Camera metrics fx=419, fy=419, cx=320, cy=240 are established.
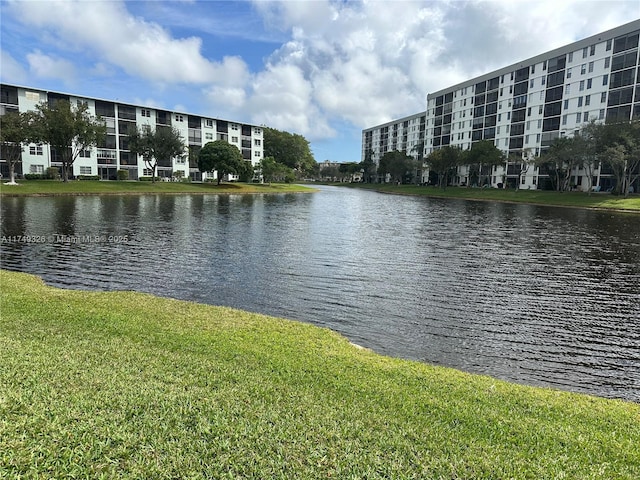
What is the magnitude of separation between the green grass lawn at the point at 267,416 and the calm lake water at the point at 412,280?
9.21ft

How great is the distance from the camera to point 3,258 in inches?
720

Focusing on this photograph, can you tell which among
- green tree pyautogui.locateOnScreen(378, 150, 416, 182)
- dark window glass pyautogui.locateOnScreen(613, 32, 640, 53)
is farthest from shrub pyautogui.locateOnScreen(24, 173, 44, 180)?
dark window glass pyautogui.locateOnScreen(613, 32, 640, 53)

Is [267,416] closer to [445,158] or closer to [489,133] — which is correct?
[445,158]

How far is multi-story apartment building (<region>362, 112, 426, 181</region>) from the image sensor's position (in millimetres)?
151738

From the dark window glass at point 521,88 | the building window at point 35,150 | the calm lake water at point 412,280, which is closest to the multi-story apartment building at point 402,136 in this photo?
the dark window glass at point 521,88

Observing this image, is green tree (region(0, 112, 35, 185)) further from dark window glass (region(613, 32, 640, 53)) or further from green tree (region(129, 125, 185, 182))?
dark window glass (region(613, 32, 640, 53))

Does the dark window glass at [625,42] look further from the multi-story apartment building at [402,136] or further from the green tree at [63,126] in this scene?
the green tree at [63,126]

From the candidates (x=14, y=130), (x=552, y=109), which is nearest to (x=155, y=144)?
(x=14, y=130)

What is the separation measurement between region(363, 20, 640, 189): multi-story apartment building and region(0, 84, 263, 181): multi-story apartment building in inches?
2381

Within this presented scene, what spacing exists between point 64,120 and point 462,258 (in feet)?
211

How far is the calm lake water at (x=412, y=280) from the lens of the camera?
390 inches

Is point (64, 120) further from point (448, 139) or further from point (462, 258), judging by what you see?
point (448, 139)

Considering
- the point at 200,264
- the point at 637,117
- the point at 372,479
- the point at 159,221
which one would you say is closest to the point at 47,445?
the point at 372,479

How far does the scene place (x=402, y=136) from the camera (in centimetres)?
16950
